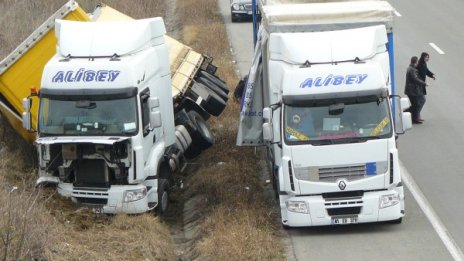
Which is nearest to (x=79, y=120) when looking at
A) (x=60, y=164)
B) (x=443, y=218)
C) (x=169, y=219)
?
(x=60, y=164)

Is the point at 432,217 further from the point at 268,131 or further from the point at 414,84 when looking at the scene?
the point at 414,84

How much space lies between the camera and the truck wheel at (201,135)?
20.9 m

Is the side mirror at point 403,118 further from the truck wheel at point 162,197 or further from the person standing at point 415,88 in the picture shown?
the person standing at point 415,88

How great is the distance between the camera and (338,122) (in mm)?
15703

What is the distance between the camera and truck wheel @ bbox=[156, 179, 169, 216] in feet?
58.9

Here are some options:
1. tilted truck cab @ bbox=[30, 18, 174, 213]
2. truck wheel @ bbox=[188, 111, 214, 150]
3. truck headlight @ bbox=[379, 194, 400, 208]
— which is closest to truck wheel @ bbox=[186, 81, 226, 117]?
truck wheel @ bbox=[188, 111, 214, 150]

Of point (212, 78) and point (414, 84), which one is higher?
point (212, 78)

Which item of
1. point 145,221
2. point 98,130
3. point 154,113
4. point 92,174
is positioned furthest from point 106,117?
point 145,221

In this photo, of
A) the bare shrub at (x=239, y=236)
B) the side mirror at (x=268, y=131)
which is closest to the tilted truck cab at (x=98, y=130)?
the bare shrub at (x=239, y=236)

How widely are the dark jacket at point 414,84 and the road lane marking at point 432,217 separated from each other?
352 cm

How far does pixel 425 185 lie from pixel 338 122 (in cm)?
358

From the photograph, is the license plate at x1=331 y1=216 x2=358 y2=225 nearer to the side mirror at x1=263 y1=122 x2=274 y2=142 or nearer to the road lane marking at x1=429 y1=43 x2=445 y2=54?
the side mirror at x1=263 y1=122 x2=274 y2=142

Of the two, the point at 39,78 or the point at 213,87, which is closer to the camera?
the point at 39,78

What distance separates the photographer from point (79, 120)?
17109mm
